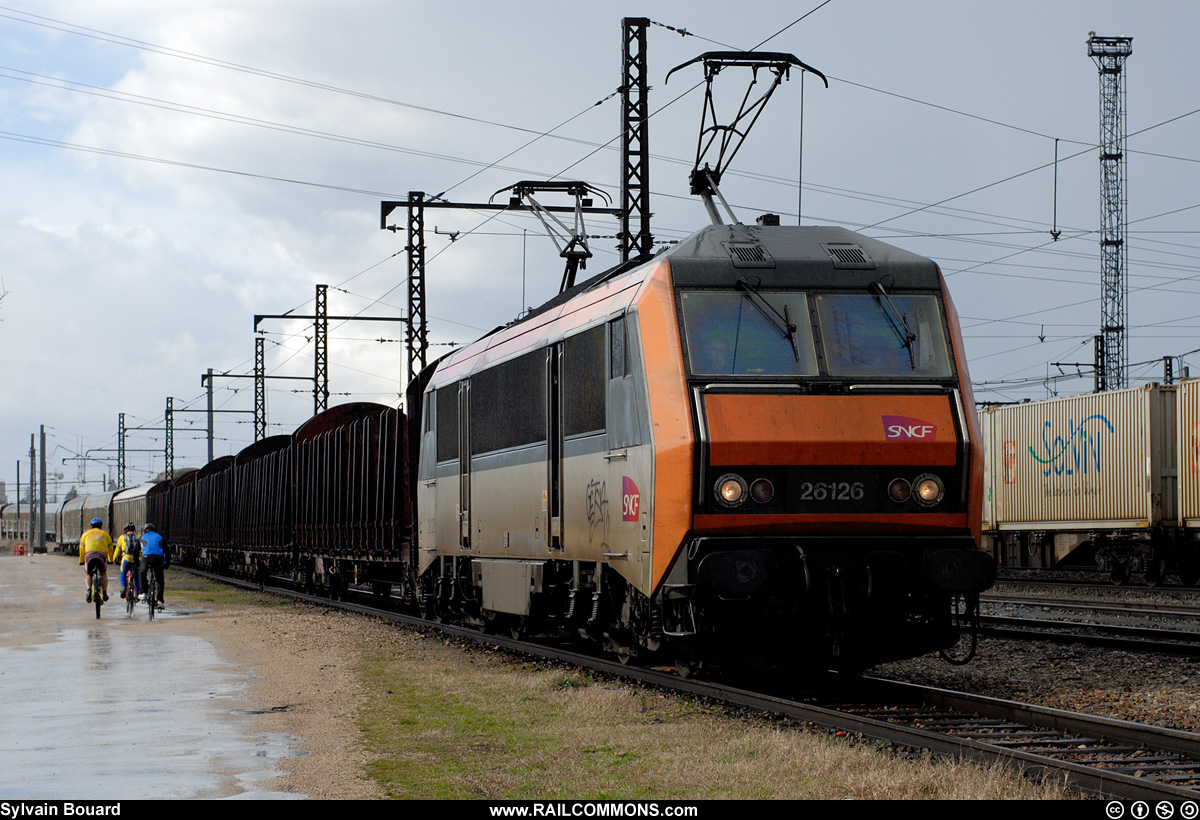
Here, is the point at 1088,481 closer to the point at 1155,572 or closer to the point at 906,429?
the point at 1155,572

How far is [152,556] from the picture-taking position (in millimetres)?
22484

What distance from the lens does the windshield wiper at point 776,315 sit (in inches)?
415

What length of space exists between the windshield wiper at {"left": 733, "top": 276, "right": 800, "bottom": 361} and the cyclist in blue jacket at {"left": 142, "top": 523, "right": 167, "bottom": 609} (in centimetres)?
1479

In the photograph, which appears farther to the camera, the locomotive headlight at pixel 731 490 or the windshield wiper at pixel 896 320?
the windshield wiper at pixel 896 320

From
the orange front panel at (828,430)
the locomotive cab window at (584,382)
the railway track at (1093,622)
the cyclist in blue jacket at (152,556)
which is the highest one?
the locomotive cab window at (584,382)

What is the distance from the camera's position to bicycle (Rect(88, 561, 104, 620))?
872 inches

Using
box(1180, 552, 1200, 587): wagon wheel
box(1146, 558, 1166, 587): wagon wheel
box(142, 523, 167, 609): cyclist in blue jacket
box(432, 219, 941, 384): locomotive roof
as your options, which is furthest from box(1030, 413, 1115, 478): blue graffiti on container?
box(432, 219, 941, 384): locomotive roof

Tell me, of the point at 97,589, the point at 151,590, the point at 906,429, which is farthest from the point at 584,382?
the point at 97,589

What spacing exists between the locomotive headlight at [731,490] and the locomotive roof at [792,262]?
1620mm

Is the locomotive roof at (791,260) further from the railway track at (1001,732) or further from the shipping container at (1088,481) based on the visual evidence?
the shipping container at (1088,481)

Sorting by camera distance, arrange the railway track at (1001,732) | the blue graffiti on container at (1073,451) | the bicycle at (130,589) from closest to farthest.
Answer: the railway track at (1001,732) → the bicycle at (130,589) → the blue graffiti on container at (1073,451)

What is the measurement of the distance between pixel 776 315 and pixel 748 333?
28 centimetres

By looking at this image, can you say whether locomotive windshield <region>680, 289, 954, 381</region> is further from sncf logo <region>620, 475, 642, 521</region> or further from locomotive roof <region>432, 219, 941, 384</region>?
sncf logo <region>620, 475, 642, 521</region>

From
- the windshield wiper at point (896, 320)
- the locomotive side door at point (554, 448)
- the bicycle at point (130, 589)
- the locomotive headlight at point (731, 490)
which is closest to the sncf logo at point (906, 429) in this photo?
the windshield wiper at point (896, 320)
